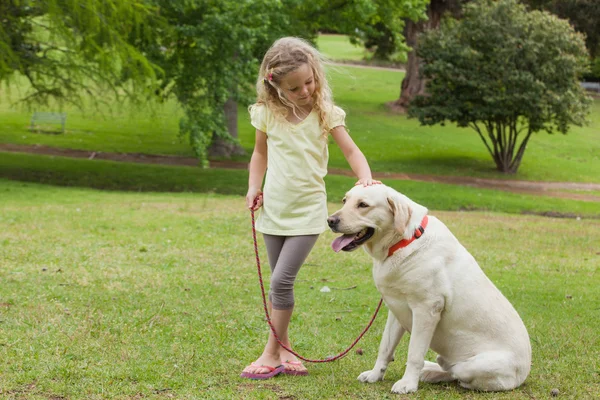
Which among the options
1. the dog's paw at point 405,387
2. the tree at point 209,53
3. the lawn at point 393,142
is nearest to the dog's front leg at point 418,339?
the dog's paw at point 405,387

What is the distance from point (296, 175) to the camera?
519cm

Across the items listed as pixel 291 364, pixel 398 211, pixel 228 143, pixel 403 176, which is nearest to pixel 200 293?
pixel 291 364

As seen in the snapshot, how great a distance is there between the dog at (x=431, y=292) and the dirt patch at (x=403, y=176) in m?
19.6

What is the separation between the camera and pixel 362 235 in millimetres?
4770

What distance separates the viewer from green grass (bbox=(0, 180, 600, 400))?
5031 millimetres

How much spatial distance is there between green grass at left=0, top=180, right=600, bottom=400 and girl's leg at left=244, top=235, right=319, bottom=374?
22 cm

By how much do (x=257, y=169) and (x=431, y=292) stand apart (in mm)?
1581

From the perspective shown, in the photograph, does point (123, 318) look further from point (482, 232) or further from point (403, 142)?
point (403, 142)

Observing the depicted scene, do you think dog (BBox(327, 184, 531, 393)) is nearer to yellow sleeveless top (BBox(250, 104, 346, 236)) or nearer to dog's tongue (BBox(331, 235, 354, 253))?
dog's tongue (BBox(331, 235, 354, 253))

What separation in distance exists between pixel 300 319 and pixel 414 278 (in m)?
2.69

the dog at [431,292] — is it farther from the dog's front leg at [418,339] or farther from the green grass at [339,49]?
the green grass at [339,49]

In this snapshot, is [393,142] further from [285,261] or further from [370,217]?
[370,217]

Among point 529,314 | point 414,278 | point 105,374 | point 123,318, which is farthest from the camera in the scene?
point 529,314

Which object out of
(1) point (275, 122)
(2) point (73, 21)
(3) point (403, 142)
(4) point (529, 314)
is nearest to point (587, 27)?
(3) point (403, 142)
